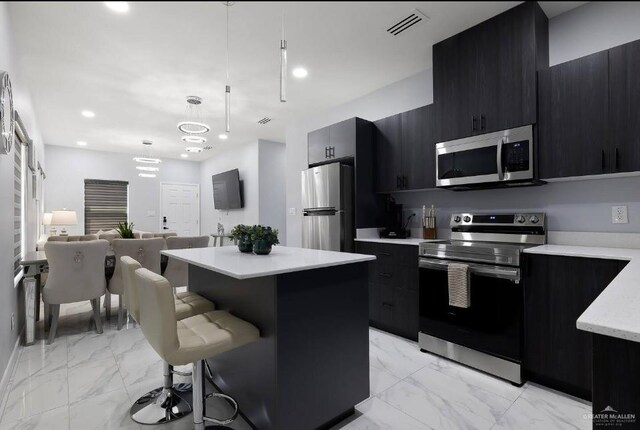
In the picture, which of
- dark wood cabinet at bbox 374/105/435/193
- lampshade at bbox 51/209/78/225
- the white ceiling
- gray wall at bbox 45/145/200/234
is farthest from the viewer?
gray wall at bbox 45/145/200/234

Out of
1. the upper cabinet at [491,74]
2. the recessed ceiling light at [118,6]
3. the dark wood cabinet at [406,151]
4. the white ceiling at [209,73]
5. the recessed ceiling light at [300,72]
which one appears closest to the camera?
the recessed ceiling light at [118,6]

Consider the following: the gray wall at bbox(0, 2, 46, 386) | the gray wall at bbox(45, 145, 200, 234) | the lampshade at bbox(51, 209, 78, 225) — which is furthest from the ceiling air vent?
the gray wall at bbox(45, 145, 200, 234)

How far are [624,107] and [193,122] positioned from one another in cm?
373

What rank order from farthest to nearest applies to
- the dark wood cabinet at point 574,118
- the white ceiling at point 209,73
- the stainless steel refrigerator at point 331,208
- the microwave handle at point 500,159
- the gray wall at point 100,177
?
the gray wall at point 100,177 → the stainless steel refrigerator at point 331,208 → the microwave handle at point 500,159 → the white ceiling at point 209,73 → the dark wood cabinet at point 574,118

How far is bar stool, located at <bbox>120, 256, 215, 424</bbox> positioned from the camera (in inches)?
67.2

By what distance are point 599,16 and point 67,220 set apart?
23.2ft

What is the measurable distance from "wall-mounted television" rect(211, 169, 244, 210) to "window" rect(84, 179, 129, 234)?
203 centimetres

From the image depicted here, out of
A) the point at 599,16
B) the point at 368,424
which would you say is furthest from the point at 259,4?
A: the point at 599,16

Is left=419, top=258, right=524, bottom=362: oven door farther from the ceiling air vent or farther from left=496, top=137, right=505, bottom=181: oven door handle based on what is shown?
the ceiling air vent

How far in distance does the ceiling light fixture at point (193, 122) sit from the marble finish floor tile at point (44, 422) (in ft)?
8.76

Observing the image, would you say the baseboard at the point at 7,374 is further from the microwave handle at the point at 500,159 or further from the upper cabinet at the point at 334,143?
the microwave handle at the point at 500,159

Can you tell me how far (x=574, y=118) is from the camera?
206 cm

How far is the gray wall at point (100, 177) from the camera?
641 centimetres

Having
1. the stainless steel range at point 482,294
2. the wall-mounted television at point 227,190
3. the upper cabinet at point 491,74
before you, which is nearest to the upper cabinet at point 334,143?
the upper cabinet at point 491,74
